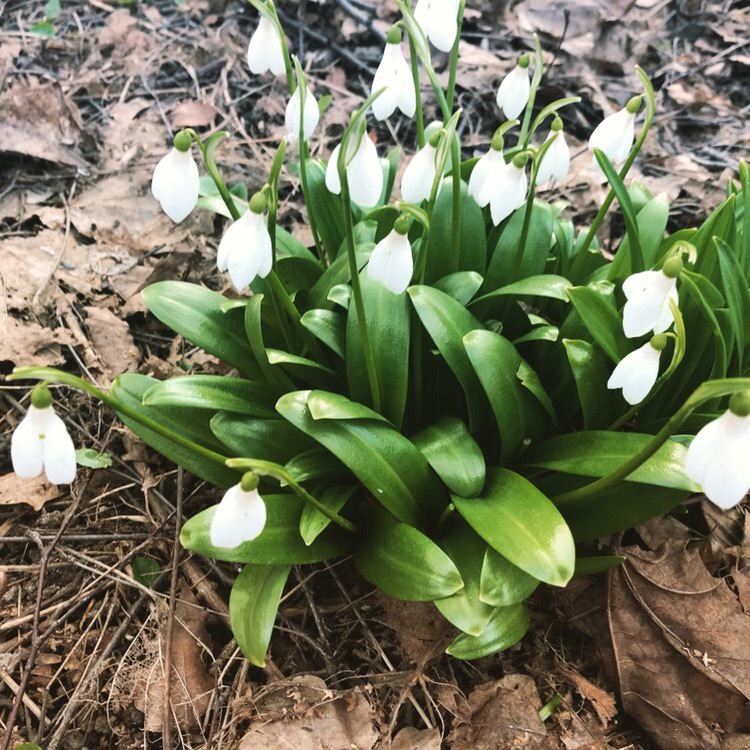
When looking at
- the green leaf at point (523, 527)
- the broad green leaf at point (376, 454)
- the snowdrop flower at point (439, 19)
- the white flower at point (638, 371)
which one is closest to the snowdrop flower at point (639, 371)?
the white flower at point (638, 371)

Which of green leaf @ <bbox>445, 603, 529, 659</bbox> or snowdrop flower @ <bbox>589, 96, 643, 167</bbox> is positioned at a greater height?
snowdrop flower @ <bbox>589, 96, 643, 167</bbox>

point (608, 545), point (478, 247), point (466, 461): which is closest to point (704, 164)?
point (478, 247)

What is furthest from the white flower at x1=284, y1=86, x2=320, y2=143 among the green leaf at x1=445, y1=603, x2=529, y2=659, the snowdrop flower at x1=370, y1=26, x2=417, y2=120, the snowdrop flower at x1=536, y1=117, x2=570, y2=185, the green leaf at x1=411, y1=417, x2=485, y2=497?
the green leaf at x1=445, y1=603, x2=529, y2=659

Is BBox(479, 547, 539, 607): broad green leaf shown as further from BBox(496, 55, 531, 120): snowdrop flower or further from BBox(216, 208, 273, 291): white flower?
BBox(496, 55, 531, 120): snowdrop flower

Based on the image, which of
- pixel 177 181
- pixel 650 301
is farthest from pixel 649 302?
pixel 177 181

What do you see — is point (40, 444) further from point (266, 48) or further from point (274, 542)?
point (266, 48)

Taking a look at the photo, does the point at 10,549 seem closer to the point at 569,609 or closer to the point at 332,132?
the point at 569,609
